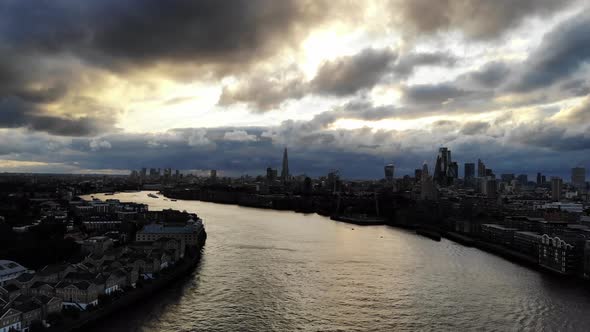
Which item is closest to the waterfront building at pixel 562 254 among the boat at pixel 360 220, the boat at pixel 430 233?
the boat at pixel 430 233

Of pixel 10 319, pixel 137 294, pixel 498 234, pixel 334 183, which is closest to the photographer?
pixel 10 319

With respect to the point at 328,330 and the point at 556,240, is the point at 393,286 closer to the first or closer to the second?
the point at 328,330

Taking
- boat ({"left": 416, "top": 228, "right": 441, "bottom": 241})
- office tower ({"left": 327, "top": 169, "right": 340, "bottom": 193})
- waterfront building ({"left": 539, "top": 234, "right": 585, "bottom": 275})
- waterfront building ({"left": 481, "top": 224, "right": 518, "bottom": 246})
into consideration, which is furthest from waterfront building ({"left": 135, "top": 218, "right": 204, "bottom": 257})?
office tower ({"left": 327, "top": 169, "right": 340, "bottom": 193})

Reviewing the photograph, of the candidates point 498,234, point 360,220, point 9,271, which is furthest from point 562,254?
point 360,220

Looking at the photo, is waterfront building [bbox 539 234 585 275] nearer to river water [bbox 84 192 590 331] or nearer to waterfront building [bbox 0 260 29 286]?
river water [bbox 84 192 590 331]

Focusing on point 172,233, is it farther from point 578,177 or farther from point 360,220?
point 578,177

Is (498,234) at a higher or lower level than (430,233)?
higher

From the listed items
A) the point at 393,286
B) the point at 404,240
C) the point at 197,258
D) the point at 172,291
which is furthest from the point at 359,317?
the point at 404,240
